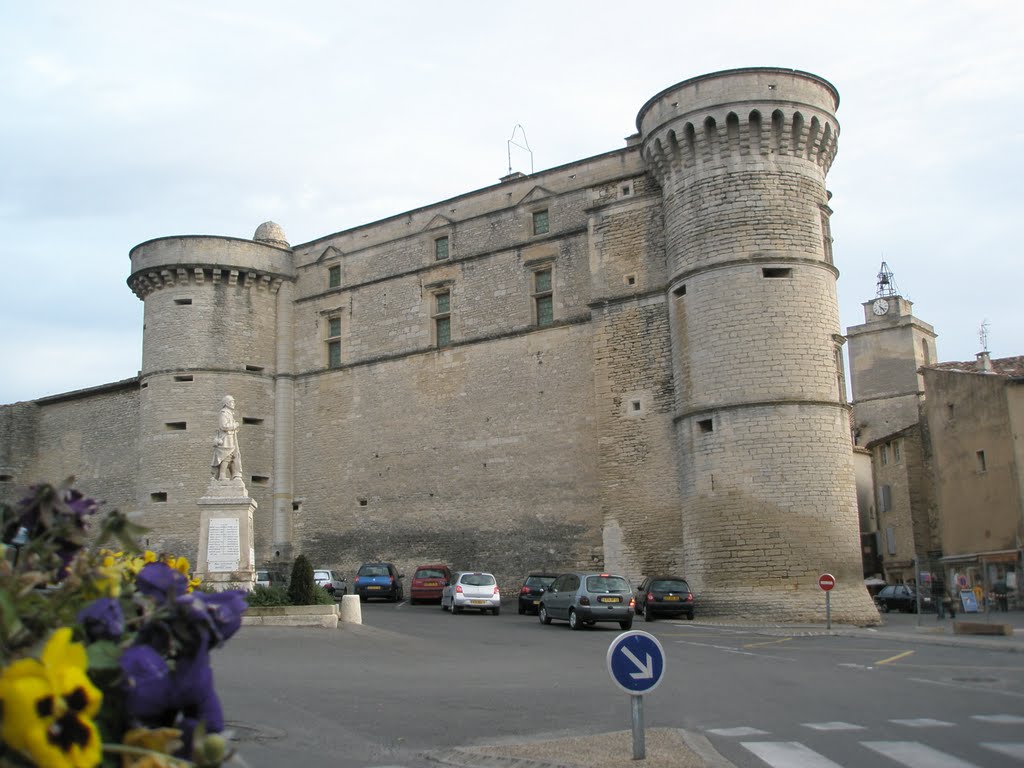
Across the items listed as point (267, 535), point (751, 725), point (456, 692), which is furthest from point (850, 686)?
point (267, 535)

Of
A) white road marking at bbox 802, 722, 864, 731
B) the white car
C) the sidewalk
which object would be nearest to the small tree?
the white car

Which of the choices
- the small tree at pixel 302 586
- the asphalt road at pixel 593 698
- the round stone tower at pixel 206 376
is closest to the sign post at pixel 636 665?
the asphalt road at pixel 593 698

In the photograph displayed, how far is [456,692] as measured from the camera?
11.2 metres

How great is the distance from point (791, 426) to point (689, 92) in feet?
31.4

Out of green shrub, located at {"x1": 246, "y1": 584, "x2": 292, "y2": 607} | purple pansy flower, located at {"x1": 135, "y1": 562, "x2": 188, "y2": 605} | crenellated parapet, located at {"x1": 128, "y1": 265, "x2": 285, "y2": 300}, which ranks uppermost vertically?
crenellated parapet, located at {"x1": 128, "y1": 265, "x2": 285, "y2": 300}

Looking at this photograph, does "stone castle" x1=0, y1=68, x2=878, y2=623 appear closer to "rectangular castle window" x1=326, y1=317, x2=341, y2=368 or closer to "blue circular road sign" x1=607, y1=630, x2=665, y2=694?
"rectangular castle window" x1=326, y1=317, x2=341, y2=368

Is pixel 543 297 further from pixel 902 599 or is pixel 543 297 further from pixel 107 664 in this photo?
pixel 107 664

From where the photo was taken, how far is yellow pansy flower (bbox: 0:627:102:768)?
179cm

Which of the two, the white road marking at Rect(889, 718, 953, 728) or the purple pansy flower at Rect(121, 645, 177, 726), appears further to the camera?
the white road marking at Rect(889, 718, 953, 728)

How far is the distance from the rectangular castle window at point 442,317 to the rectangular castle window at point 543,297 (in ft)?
11.3

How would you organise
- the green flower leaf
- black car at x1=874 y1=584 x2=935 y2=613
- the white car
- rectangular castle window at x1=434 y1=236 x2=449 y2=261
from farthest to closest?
rectangular castle window at x1=434 y1=236 x2=449 y2=261
black car at x1=874 y1=584 x2=935 y2=613
the white car
the green flower leaf

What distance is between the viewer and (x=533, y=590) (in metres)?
26.1

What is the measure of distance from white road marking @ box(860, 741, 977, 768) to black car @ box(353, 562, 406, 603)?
23859 mm

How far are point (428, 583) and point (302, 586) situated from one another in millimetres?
10211
